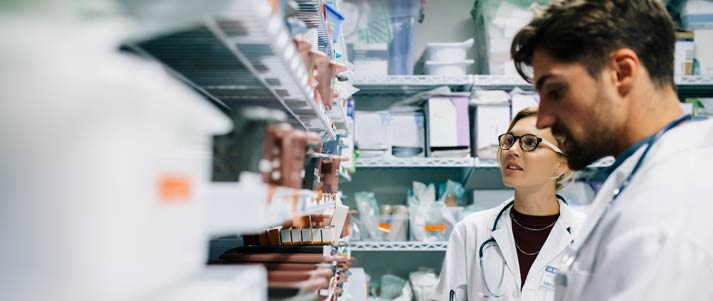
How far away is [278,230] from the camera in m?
1.92

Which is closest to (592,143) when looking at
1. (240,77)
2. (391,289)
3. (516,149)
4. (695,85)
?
(240,77)

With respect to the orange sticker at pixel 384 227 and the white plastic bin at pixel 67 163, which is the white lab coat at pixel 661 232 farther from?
the orange sticker at pixel 384 227

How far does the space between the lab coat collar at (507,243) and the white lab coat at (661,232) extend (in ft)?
3.30

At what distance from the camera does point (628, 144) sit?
1479 mm

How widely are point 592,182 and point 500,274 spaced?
1.69 metres

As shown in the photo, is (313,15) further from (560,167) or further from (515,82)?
(515,82)

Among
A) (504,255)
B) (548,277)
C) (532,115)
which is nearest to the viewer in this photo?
(548,277)

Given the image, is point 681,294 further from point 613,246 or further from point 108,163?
point 108,163

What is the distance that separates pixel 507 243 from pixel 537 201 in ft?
0.81

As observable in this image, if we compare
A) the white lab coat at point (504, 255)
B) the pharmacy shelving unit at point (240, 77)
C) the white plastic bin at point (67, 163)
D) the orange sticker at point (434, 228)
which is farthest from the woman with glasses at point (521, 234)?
the white plastic bin at point (67, 163)

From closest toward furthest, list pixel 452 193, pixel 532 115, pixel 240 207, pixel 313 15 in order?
1. pixel 240 207
2. pixel 313 15
3. pixel 532 115
4. pixel 452 193

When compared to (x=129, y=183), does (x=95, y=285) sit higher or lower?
lower

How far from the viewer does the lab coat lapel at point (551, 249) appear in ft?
7.88

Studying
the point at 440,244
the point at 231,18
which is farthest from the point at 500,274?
the point at 231,18
